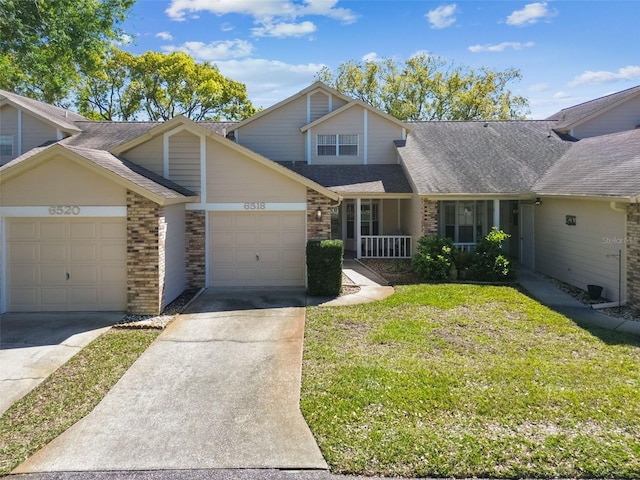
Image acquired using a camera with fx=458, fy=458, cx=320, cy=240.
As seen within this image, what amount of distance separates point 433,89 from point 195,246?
2793cm

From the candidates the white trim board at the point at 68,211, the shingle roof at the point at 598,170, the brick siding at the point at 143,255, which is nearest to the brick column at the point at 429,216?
the shingle roof at the point at 598,170

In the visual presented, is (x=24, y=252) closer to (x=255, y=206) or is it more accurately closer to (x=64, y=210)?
(x=64, y=210)

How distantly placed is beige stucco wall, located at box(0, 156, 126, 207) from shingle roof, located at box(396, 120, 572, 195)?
362 inches

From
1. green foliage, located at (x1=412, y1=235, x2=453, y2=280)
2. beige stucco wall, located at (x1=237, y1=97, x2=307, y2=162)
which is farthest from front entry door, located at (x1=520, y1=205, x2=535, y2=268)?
beige stucco wall, located at (x1=237, y1=97, x2=307, y2=162)

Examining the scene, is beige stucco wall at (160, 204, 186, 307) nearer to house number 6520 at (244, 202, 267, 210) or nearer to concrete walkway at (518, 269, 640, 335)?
house number 6520 at (244, 202, 267, 210)

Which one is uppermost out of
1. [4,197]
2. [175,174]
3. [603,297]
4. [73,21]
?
[73,21]

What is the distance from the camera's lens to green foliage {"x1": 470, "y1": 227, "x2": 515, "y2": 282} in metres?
13.6

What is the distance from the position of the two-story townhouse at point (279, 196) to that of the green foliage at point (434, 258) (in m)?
0.91

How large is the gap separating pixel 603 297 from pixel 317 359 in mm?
8406

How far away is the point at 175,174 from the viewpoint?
12492 millimetres

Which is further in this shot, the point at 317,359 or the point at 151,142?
the point at 151,142

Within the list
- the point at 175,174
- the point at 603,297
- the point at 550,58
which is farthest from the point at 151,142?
the point at 550,58

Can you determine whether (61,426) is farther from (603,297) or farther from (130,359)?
(603,297)

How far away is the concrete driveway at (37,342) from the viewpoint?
6699 mm
